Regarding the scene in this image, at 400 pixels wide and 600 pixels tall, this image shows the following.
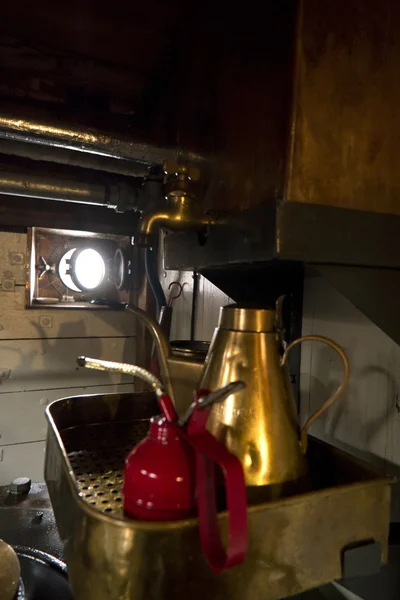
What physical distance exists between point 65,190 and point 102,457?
3.18 ft

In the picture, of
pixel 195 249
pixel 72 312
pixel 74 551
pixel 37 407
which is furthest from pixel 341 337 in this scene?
pixel 37 407

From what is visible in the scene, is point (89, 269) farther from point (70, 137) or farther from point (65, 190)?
point (70, 137)

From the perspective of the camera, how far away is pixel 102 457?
729 millimetres

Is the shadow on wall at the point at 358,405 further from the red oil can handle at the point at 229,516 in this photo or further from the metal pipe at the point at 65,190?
the metal pipe at the point at 65,190

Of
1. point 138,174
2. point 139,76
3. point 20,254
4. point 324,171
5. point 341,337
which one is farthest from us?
point 20,254

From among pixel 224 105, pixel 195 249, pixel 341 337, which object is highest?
pixel 224 105

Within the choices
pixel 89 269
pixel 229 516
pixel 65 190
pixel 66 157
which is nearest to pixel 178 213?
pixel 229 516

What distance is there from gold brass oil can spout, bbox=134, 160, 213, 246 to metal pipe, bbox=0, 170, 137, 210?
0.81 meters

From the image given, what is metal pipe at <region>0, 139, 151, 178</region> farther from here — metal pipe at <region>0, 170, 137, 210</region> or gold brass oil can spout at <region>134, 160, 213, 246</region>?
gold brass oil can spout at <region>134, 160, 213, 246</region>

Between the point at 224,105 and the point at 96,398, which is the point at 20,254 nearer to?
the point at 96,398

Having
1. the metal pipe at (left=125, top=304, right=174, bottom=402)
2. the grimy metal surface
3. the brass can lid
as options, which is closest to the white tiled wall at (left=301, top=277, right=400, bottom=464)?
the grimy metal surface

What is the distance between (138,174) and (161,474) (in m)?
1.06

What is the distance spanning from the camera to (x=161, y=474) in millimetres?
432

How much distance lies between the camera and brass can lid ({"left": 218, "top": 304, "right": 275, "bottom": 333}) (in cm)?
57
